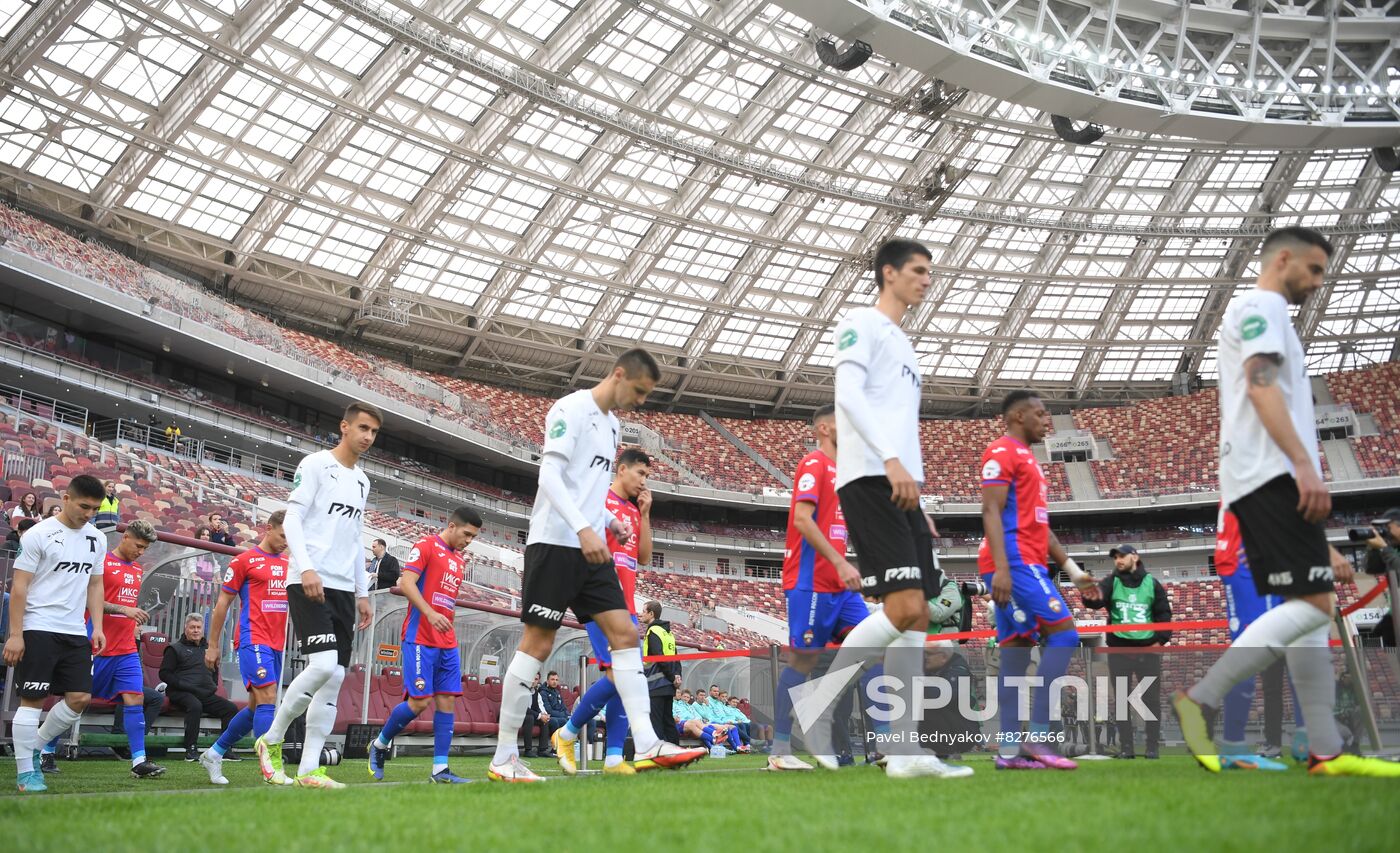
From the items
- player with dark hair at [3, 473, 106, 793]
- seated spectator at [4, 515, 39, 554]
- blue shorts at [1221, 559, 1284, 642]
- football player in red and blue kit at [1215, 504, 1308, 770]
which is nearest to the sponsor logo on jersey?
player with dark hair at [3, 473, 106, 793]

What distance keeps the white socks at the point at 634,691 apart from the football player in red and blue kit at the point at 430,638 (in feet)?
7.31

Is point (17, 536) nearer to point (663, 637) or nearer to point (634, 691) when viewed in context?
point (663, 637)

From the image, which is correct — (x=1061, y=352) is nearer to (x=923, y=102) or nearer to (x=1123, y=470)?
(x=1123, y=470)

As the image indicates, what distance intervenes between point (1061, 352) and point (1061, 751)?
4522 cm

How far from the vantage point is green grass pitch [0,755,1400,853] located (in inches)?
101

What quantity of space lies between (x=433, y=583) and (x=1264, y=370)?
584 cm

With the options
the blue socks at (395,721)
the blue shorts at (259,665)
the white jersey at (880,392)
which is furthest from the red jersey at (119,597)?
the white jersey at (880,392)

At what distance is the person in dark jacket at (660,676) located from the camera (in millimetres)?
9008

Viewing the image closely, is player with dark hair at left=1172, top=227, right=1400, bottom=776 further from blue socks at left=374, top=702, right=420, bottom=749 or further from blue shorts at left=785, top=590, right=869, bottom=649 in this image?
blue socks at left=374, top=702, right=420, bottom=749

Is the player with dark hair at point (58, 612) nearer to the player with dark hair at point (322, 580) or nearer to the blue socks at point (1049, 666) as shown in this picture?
the player with dark hair at point (322, 580)

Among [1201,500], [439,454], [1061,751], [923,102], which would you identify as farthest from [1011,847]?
[1201,500]

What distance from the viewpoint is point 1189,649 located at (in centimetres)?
761

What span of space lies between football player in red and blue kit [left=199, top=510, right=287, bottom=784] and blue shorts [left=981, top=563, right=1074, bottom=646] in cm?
486

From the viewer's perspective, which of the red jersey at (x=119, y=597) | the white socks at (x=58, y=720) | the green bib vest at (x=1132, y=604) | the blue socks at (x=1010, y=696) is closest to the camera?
the blue socks at (x=1010, y=696)
